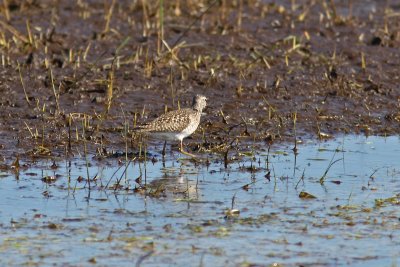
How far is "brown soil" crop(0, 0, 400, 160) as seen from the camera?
13641 mm

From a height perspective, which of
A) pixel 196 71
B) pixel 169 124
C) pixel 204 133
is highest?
pixel 196 71

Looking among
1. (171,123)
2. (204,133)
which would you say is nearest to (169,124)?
(171,123)

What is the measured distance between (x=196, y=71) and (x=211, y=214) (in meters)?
6.10

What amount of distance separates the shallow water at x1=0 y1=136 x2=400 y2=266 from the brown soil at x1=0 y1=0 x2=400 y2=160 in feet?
3.50

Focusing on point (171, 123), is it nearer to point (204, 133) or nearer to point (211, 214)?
point (204, 133)

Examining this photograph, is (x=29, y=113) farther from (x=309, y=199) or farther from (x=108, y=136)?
(x=309, y=199)

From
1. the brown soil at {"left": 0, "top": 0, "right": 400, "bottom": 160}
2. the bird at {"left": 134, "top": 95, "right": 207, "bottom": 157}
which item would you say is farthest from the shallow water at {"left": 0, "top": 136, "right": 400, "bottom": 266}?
the brown soil at {"left": 0, "top": 0, "right": 400, "bottom": 160}

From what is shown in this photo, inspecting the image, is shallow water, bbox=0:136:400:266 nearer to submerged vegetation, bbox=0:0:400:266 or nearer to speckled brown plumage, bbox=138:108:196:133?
submerged vegetation, bbox=0:0:400:266

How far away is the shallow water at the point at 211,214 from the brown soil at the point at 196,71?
1067 millimetres

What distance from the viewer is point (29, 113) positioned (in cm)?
1375

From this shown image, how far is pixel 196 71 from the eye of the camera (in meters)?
15.9

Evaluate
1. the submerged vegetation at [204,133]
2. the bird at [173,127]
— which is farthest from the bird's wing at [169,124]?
the submerged vegetation at [204,133]

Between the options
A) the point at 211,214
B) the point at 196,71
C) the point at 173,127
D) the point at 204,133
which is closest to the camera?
the point at 211,214

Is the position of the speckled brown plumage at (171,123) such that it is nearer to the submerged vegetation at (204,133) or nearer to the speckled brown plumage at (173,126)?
the speckled brown plumage at (173,126)
